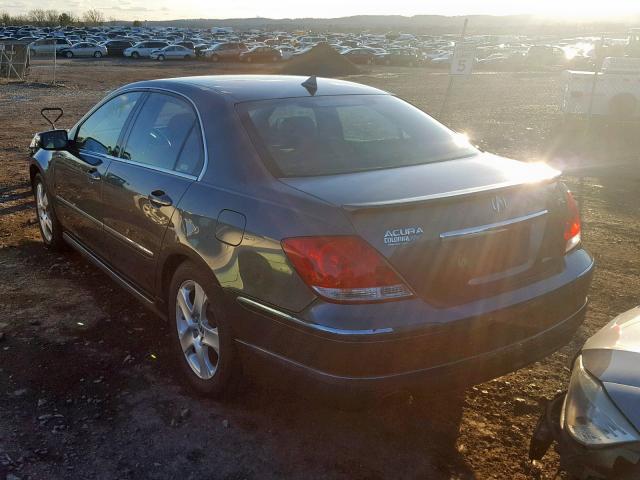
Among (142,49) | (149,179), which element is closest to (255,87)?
(149,179)

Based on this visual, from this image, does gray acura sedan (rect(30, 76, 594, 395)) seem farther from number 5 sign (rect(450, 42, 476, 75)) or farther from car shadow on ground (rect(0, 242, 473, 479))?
number 5 sign (rect(450, 42, 476, 75))

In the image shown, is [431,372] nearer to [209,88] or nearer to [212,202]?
[212,202]

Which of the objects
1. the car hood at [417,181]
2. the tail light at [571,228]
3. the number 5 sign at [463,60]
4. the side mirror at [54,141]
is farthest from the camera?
the number 5 sign at [463,60]

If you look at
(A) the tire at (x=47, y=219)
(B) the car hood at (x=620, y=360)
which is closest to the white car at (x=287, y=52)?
(A) the tire at (x=47, y=219)

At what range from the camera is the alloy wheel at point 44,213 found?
18.8 ft

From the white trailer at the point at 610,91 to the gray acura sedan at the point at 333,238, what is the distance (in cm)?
1070

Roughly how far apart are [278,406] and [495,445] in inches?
44.8

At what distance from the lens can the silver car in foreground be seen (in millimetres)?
1991

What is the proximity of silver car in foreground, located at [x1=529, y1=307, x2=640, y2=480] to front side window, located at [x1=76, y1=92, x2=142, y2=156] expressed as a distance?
3.25m

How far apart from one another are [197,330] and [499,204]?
174 centimetres

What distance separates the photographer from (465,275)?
9.14ft

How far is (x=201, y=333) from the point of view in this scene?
3447 mm

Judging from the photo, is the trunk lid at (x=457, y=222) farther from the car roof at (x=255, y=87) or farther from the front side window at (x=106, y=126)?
the front side window at (x=106, y=126)

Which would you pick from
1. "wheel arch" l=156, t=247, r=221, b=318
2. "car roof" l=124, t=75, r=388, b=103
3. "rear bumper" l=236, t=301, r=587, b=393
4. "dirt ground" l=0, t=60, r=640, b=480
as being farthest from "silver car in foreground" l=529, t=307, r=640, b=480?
"car roof" l=124, t=75, r=388, b=103
